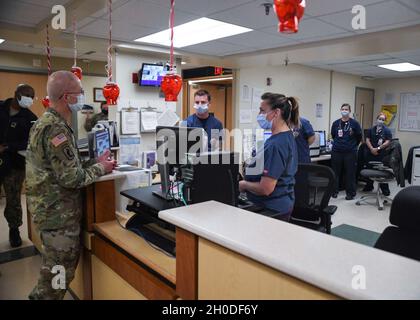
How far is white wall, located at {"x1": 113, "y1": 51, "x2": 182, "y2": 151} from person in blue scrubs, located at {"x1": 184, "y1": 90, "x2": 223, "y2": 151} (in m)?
1.28

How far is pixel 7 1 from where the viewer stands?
290 cm

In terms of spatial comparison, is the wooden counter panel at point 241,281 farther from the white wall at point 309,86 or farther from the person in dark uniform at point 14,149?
the white wall at point 309,86

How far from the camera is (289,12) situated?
1.17 m

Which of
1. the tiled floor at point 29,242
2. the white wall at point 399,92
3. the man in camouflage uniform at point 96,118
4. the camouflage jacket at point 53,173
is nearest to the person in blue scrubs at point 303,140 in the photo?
the tiled floor at point 29,242

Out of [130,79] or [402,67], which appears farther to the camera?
[402,67]

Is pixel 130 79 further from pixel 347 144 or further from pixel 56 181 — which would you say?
pixel 347 144

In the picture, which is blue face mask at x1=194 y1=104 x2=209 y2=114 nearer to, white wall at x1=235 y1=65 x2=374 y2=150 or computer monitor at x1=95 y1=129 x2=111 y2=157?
computer monitor at x1=95 y1=129 x2=111 y2=157

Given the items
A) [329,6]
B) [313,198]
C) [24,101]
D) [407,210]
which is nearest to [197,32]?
[329,6]

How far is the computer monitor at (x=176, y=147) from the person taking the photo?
1.82 metres

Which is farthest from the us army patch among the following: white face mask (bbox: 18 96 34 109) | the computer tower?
white face mask (bbox: 18 96 34 109)

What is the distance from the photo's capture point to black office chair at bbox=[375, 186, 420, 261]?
1401 millimetres

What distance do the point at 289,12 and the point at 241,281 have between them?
3.07 ft
